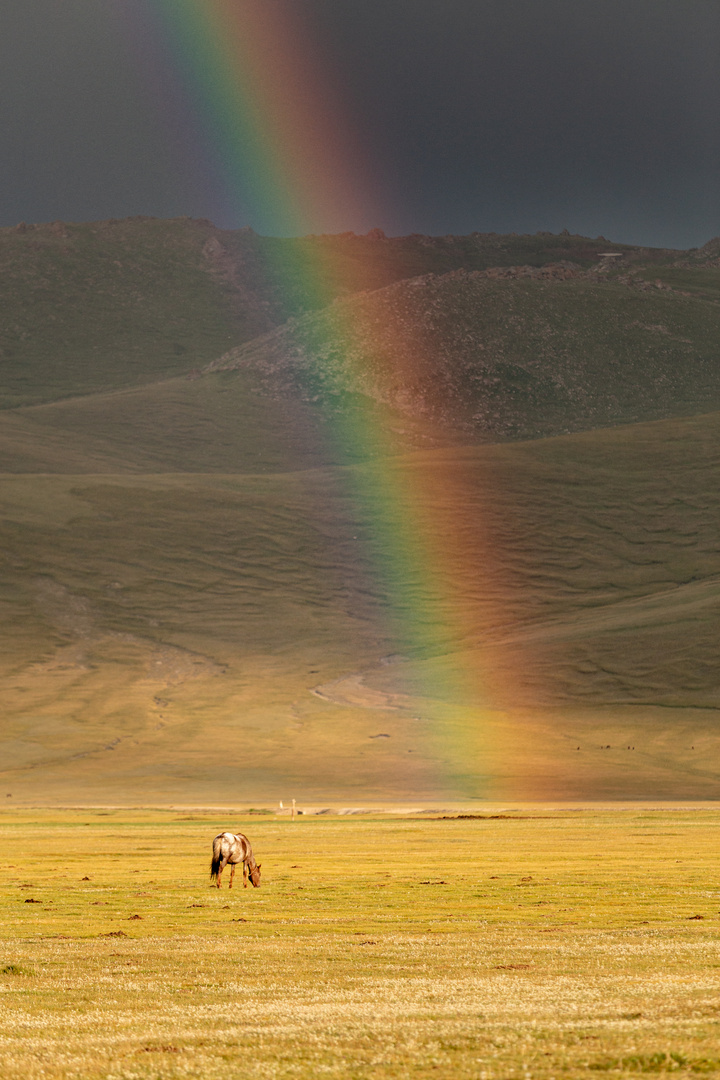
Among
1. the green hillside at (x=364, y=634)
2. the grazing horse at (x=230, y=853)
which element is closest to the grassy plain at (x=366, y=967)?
the grazing horse at (x=230, y=853)

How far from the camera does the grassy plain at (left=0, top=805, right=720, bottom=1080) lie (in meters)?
11.6

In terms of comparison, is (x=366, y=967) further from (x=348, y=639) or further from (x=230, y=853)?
(x=348, y=639)

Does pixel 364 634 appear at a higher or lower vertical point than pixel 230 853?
higher

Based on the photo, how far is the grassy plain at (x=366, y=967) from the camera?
11.6 metres

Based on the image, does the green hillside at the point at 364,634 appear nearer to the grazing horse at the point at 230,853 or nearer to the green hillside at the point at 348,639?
the green hillside at the point at 348,639

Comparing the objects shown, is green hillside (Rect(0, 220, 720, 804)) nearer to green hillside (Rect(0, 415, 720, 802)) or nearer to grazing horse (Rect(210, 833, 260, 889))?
green hillside (Rect(0, 415, 720, 802))

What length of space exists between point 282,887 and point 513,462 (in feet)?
540

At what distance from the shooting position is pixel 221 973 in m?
17.8

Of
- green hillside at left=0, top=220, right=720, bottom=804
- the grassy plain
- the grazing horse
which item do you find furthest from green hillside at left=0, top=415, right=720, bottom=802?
the grazing horse

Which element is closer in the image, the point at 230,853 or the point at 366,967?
the point at 366,967

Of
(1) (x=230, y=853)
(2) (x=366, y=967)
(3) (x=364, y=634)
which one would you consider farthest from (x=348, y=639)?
(2) (x=366, y=967)

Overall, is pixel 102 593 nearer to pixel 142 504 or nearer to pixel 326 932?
pixel 142 504

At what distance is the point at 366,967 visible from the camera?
18047mm

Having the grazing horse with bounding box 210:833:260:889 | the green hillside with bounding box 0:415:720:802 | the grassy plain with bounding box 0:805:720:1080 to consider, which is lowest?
the grassy plain with bounding box 0:805:720:1080
